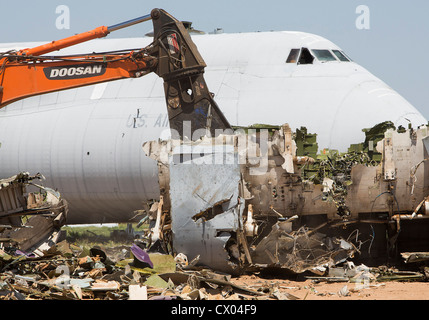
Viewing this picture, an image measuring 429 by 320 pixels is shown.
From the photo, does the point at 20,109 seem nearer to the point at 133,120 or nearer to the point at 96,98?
the point at 96,98

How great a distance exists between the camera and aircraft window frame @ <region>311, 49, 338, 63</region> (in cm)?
2247

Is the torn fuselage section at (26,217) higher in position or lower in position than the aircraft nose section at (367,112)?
lower

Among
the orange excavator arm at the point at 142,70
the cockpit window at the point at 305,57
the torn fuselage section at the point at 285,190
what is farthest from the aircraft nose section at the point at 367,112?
the torn fuselage section at the point at 285,190

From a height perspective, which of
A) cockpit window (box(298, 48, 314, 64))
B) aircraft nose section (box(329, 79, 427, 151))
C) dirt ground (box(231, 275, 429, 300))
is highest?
cockpit window (box(298, 48, 314, 64))

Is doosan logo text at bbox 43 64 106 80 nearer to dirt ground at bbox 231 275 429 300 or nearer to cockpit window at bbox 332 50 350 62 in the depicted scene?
cockpit window at bbox 332 50 350 62

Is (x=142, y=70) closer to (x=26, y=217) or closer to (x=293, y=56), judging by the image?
(x=293, y=56)

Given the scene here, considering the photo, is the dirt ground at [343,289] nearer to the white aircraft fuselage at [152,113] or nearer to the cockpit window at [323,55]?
the white aircraft fuselage at [152,113]

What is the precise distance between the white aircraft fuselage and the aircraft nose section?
1.0 inches

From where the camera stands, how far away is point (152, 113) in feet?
74.1

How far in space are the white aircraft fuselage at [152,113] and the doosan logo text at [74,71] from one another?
254 centimetres

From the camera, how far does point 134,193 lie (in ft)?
73.6

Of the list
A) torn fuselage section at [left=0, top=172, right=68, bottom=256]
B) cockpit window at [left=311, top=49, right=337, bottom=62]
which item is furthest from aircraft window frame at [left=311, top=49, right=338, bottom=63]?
torn fuselage section at [left=0, top=172, right=68, bottom=256]

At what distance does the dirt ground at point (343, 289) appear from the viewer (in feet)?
43.1

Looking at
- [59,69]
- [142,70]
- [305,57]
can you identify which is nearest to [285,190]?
[142,70]
